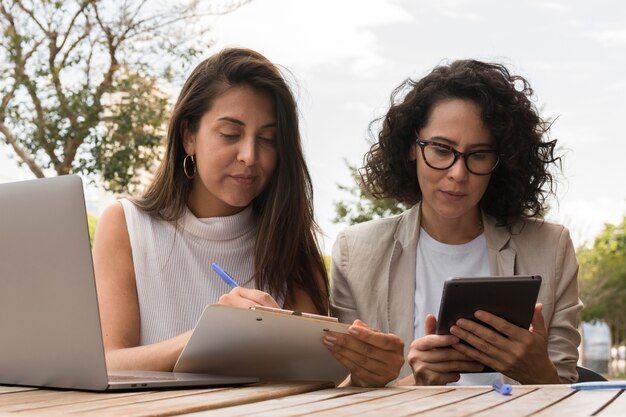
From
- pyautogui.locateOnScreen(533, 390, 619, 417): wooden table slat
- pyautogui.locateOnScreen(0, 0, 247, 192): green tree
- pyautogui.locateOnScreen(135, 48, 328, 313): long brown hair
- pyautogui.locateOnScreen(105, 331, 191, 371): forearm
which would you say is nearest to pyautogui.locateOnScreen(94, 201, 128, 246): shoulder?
pyautogui.locateOnScreen(135, 48, 328, 313): long brown hair

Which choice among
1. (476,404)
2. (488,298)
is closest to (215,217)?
(488,298)

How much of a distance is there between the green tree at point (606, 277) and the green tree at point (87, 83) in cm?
1596

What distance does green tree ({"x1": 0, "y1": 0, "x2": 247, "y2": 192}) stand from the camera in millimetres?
10750

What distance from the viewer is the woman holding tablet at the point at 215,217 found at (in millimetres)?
2486

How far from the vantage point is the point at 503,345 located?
2.23 meters

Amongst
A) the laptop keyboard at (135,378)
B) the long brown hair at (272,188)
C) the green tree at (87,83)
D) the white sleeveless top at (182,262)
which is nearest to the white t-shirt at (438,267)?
the long brown hair at (272,188)

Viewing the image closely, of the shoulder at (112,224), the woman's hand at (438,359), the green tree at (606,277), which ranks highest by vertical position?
the shoulder at (112,224)

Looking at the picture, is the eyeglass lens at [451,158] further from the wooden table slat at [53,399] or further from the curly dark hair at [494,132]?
the wooden table slat at [53,399]

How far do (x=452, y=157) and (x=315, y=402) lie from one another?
1.49m

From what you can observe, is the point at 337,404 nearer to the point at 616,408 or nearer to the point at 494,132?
the point at 616,408

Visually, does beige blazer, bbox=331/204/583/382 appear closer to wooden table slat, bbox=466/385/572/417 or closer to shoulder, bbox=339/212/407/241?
shoulder, bbox=339/212/407/241

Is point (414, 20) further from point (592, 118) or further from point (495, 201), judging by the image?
point (495, 201)

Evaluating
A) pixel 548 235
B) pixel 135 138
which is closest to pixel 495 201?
pixel 548 235

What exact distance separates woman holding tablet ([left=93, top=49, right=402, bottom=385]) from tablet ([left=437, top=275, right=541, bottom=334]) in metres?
0.52
